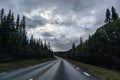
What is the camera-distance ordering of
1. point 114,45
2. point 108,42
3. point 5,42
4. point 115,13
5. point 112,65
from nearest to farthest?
point 112,65, point 114,45, point 108,42, point 5,42, point 115,13

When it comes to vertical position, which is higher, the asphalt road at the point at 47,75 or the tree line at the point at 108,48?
the tree line at the point at 108,48

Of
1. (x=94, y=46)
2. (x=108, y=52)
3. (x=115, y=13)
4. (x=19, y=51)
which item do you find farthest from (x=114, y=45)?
(x=115, y=13)

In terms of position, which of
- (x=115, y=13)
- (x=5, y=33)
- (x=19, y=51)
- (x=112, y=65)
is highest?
(x=115, y=13)

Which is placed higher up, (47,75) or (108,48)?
(108,48)

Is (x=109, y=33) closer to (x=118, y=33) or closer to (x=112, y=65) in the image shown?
(x=118, y=33)

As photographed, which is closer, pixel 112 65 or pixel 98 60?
pixel 112 65

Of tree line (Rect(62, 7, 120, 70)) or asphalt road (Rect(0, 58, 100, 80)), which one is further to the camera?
tree line (Rect(62, 7, 120, 70))

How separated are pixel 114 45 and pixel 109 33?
8133mm

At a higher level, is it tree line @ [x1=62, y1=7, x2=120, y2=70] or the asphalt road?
tree line @ [x1=62, y1=7, x2=120, y2=70]

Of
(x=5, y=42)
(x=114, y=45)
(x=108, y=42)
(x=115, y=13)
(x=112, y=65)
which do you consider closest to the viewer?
(x=112, y=65)

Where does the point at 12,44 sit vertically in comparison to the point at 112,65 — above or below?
above

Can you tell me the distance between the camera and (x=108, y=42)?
64.2 m

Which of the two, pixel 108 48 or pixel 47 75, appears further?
pixel 108 48

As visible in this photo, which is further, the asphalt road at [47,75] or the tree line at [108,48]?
the tree line at [108,48]
